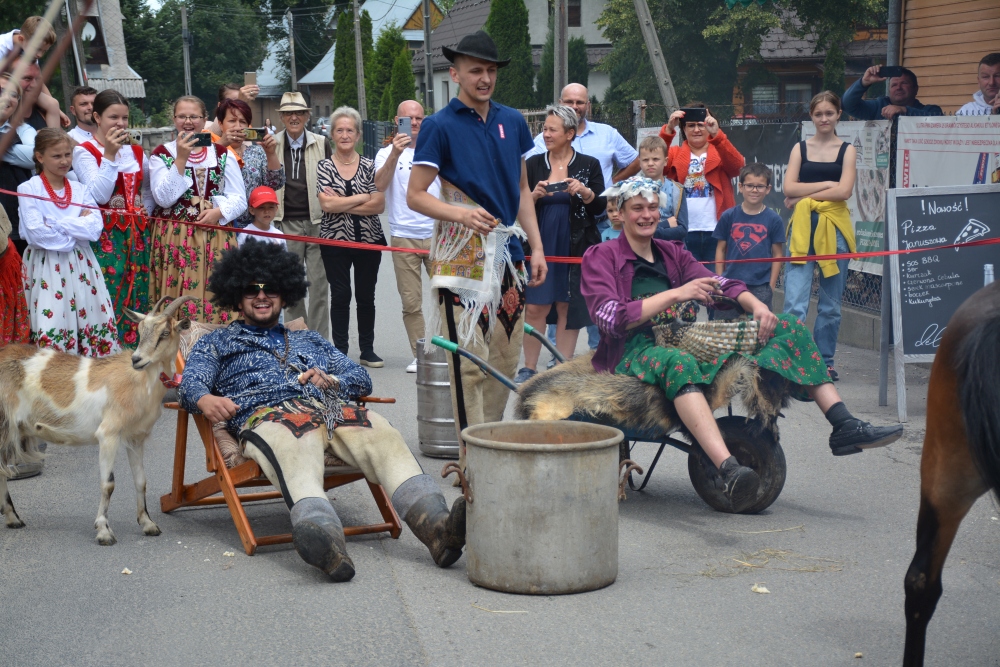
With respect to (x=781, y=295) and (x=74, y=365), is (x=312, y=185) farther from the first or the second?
(x=781, y=295)

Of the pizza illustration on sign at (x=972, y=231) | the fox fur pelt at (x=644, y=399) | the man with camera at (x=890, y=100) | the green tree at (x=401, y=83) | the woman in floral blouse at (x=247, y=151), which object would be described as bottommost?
the fox fur pelt at (x=644, y=399)

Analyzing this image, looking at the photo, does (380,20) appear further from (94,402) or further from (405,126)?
(94,402)

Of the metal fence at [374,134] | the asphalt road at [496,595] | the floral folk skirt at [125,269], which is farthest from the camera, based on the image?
the metal fence at [374,134]

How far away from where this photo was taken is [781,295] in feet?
43.4

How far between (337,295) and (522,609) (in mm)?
5757

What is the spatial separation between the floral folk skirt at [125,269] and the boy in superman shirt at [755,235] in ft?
14.7

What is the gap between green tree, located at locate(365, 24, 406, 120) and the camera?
200 ft

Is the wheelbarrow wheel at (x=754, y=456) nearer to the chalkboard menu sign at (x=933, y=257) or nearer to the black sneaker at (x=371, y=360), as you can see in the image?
the chalkboard menu sign at (x=933, y=257)

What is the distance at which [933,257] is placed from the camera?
8211mm

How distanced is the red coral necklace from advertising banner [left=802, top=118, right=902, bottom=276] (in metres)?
6.69

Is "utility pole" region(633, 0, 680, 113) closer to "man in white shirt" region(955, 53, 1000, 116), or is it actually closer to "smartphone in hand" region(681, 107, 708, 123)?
"man in white shirt" region(955, 53, 1000, 116)

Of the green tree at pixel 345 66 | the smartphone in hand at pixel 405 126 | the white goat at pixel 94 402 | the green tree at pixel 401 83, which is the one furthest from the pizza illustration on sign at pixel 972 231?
the green tree at pixel 345 66

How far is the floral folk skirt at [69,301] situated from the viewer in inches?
283

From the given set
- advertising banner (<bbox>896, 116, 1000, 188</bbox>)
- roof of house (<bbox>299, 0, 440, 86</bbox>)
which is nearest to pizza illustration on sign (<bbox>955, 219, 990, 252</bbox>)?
advertising banner (<bbox>896, 116, 1000, 188</bbox>)
